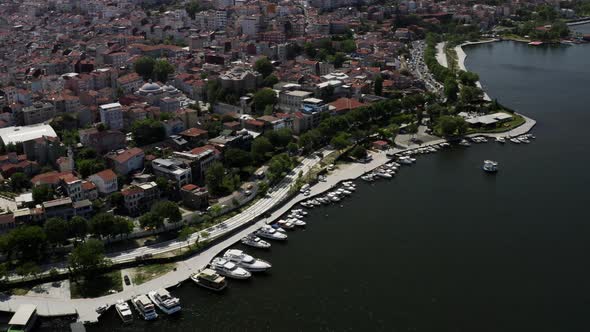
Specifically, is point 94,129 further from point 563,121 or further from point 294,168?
point 563,121

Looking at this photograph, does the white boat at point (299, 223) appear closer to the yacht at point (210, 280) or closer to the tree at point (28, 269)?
the yacht at point (210, 280)

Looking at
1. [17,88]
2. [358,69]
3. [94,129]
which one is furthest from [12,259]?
[358,69]

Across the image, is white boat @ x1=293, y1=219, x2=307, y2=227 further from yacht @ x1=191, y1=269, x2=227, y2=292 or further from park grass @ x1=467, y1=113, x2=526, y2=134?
park grass @ x1=467, y1=113, x2=526, y2=134

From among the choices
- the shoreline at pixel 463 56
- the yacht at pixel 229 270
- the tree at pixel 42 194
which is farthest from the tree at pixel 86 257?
the shoreline at pixel 463 56

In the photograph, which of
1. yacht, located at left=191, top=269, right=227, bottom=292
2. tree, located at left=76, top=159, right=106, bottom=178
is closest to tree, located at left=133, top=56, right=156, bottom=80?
tree, located at left=76, top=159, right=106, bottom=178

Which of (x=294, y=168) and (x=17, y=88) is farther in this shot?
(x=17, y=88)
